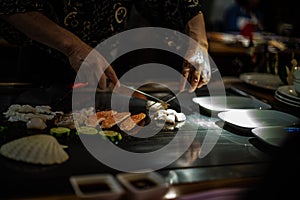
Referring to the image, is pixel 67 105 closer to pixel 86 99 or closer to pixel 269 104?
pixel 86 99

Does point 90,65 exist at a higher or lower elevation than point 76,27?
lower

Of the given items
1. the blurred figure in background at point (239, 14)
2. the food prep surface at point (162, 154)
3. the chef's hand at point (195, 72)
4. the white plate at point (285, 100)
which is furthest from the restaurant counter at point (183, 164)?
the blurred figure in background at point (239, 14)

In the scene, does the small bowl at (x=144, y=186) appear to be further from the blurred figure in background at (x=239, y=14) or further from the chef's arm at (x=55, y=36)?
the blurred figure in background at (x=239, y=14)

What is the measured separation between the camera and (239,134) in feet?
6.55

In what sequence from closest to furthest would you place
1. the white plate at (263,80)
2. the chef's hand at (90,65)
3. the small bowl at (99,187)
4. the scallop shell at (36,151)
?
1. the small bowl at (99,187)
2. the scallop shell at (36,151)
3. the chef's hand at (90,65)
4. the white plate at (263,80)

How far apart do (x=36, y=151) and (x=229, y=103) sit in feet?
4.31

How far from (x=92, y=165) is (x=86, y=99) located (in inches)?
34.0

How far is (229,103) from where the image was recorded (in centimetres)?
244

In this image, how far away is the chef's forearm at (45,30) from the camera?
7.08 ft

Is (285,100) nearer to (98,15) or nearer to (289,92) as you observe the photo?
(289,92)

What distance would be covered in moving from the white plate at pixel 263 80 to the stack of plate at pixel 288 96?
0.17 metres

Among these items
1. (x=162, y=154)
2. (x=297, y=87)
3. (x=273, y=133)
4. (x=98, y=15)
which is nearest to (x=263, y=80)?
(x=297, y=87)

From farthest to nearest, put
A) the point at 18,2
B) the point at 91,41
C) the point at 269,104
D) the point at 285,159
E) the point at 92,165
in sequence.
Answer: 1. the point at 91,41
2. the point at 269,104
3. the point at 18,2
4. the point at 92,165
5. the point at 285,159

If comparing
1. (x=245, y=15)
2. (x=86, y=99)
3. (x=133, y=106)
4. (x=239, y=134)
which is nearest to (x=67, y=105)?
(x=86, y=99)
